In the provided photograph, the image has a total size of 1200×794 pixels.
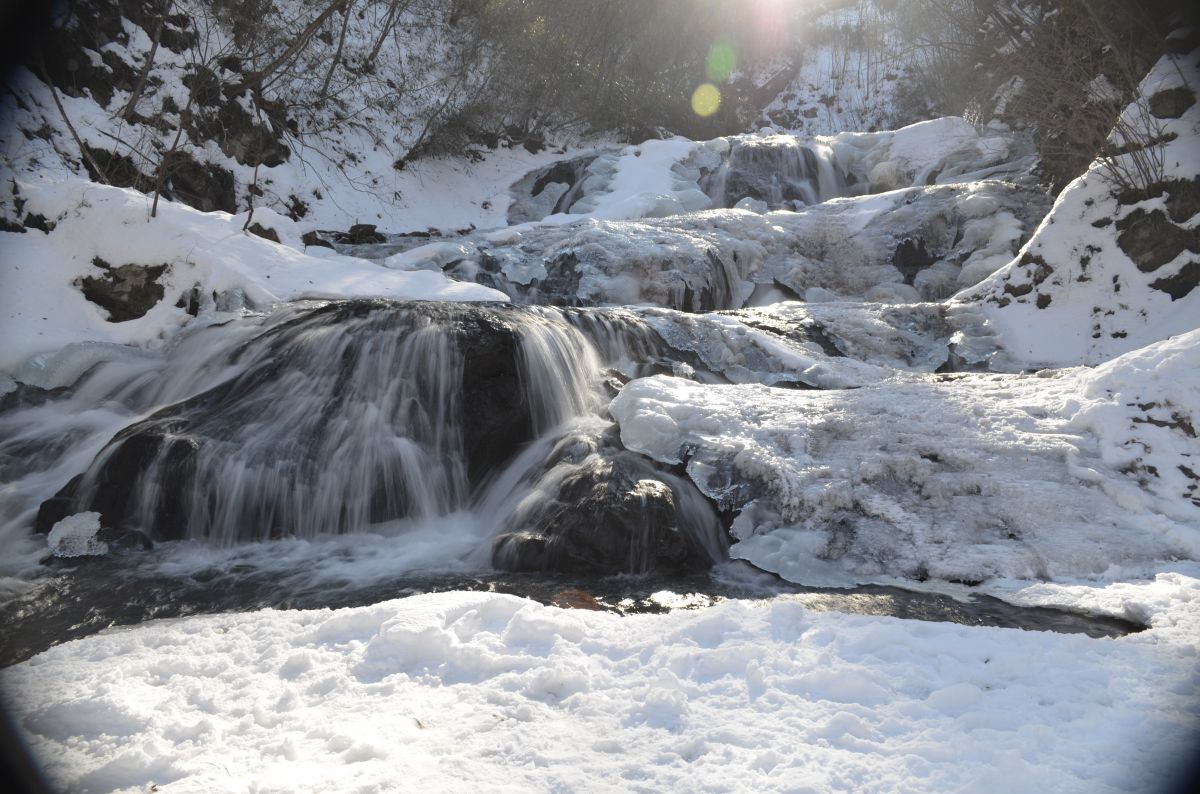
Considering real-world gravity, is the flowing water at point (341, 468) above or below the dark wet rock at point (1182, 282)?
below

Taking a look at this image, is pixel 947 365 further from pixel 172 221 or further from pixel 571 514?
pixel 172 221

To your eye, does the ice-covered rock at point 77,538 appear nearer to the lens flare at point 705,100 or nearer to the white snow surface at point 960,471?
the white snow surface at point 960,471

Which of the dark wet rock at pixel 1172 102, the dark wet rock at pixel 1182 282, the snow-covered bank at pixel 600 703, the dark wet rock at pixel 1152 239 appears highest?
the dark wet rock at pixel 1172 102

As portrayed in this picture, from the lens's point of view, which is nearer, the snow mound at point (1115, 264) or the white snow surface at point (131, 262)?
the white snow surface at point (131, 262)

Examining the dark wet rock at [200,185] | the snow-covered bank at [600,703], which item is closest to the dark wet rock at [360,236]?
the dark wet rock at [200,185]

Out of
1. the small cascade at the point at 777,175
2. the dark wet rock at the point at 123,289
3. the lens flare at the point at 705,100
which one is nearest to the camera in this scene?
the dark wet rock at the point at 123,289

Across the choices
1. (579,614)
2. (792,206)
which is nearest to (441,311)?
(579,614)

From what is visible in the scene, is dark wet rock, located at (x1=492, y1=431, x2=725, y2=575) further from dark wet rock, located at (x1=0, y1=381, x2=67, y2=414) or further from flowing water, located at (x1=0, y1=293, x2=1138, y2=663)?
dark wet rock, located at (x1=0, y1=381, x2=67, y2=414)

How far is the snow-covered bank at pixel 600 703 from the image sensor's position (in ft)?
5.55

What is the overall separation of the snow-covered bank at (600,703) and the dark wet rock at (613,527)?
0.99 meters

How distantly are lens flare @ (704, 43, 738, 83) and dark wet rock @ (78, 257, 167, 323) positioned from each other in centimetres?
2523

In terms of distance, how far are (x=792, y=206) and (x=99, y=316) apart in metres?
11.2

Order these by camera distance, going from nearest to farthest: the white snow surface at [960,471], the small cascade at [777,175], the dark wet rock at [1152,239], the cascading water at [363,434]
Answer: the white snow surface at [960,471], the cascading water at [363,434], the dark wet rock at [1152,239], the small cascade at [777,175]

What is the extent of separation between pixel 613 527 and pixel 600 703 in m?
1.71
